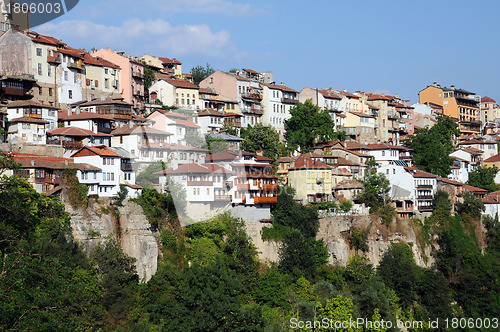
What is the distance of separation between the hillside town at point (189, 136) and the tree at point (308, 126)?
3.52 ft

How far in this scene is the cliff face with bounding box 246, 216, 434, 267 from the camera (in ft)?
182

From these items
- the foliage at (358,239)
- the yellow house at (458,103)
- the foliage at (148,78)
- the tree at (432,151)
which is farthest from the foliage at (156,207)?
the yellow house at (458,103)

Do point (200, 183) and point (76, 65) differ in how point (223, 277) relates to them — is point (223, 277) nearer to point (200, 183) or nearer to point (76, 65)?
point (200, 183)

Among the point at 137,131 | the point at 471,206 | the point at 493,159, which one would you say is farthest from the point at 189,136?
the point at 493,159

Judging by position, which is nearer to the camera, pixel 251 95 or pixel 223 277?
pixel 223 277

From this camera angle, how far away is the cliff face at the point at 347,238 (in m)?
55.5

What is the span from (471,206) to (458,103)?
46594 millimetres

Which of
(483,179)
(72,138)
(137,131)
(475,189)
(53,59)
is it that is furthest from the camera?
(483,179)

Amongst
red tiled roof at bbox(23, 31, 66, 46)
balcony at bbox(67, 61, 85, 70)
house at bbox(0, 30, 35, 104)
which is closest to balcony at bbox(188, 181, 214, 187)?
house at bbox(0, 30, 35, 104)

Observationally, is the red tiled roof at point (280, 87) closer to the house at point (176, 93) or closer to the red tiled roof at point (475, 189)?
the house at point (176, 93)

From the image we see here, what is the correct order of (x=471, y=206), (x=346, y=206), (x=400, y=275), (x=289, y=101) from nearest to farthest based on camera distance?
1. (x=400, y=275)
2. (x=346, y=206)
3. (x=471, y=206)
4. (x=289, y=101)

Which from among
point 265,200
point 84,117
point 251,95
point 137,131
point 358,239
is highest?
point 251,95

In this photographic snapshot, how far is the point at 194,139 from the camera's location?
6238 cm

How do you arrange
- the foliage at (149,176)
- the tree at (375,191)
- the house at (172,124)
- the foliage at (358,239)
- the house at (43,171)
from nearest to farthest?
1. the house at (43,171)
2. the foliage at (149,176)
3. the foliage at (358,239)
4. the house at (172,124)
5. the tree at (375,191)
